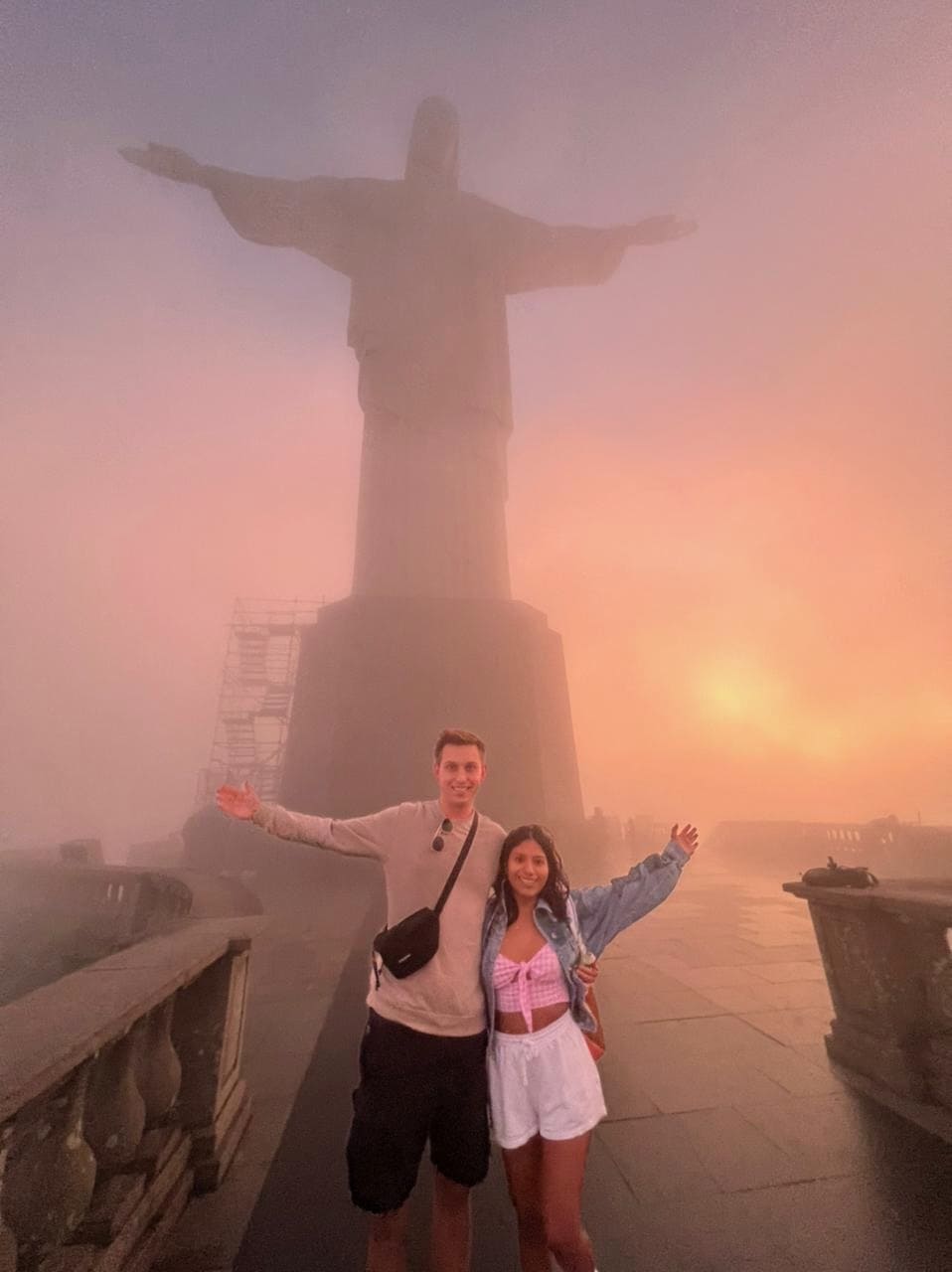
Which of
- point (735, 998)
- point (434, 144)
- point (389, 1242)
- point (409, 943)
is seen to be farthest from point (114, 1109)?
point (434, 144)

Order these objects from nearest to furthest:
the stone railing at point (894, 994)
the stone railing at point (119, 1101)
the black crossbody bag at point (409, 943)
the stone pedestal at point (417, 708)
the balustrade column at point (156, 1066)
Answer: the stone railing at point (119, 1101) → the black crossbody bag at point (409, 943) → the balustrade column at point (156, 1066) → the stone railing at point (894, 994) → the stone pedestal at point (417, 708)

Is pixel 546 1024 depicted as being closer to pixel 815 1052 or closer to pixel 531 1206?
pixel 531 1206

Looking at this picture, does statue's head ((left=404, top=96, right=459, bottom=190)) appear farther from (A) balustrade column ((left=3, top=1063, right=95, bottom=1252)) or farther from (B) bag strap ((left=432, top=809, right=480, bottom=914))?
(A) balustrade column ((left=3, top=1063, right=95, bottom=1252))

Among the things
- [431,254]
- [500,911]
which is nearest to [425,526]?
[431,254]

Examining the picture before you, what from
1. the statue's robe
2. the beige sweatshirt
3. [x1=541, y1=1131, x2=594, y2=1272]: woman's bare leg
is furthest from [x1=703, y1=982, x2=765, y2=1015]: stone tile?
the statue's robe

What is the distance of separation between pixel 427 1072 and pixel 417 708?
10856mm

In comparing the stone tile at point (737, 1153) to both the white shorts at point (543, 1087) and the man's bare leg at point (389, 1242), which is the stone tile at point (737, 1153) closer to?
the white shorts at point (543, 1087)

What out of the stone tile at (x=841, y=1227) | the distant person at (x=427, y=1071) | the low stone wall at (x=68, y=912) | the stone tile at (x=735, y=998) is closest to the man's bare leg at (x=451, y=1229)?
the distant person at (x=427, y=1071)

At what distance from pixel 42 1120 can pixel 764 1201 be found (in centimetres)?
288

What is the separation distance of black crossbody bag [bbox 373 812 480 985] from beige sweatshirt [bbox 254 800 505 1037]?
76 mm

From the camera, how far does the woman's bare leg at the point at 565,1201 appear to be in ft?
5.56

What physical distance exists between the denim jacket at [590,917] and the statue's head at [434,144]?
2011 centimetres

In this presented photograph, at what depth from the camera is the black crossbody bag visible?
1.82m

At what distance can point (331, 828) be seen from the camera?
2.14 metres
